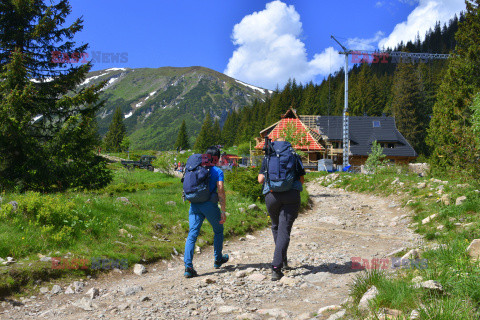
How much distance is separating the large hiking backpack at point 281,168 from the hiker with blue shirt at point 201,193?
0.89 metres

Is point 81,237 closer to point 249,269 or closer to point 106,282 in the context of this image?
point 106,282

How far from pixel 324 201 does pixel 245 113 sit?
9537 centimetres

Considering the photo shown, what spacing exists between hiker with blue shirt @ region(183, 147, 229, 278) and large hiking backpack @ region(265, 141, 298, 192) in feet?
2.91

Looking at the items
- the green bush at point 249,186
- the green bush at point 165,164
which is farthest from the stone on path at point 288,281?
the green bush at point 165,164

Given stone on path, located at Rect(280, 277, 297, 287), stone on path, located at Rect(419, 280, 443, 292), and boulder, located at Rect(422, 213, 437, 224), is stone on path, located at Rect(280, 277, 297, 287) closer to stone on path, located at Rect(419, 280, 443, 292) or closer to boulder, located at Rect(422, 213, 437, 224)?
stone on path, located at Rect(419, 280, 443, 292)

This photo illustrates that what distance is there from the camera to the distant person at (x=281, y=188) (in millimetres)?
5078

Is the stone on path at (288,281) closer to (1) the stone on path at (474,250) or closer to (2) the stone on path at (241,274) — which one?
(2) the stone on path at (241,274)

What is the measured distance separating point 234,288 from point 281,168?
6.48ft

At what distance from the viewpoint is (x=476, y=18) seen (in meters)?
15.4

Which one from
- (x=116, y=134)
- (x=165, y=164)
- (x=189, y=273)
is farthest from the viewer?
(x=116, y=134)

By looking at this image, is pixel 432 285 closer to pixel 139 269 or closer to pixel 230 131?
pixel 139 269

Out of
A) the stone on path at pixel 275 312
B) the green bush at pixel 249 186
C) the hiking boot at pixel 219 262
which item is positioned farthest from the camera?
the green bush at pixel 249 186

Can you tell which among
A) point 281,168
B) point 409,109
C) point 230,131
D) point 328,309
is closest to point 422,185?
point 281,168

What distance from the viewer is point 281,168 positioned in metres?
5.13
